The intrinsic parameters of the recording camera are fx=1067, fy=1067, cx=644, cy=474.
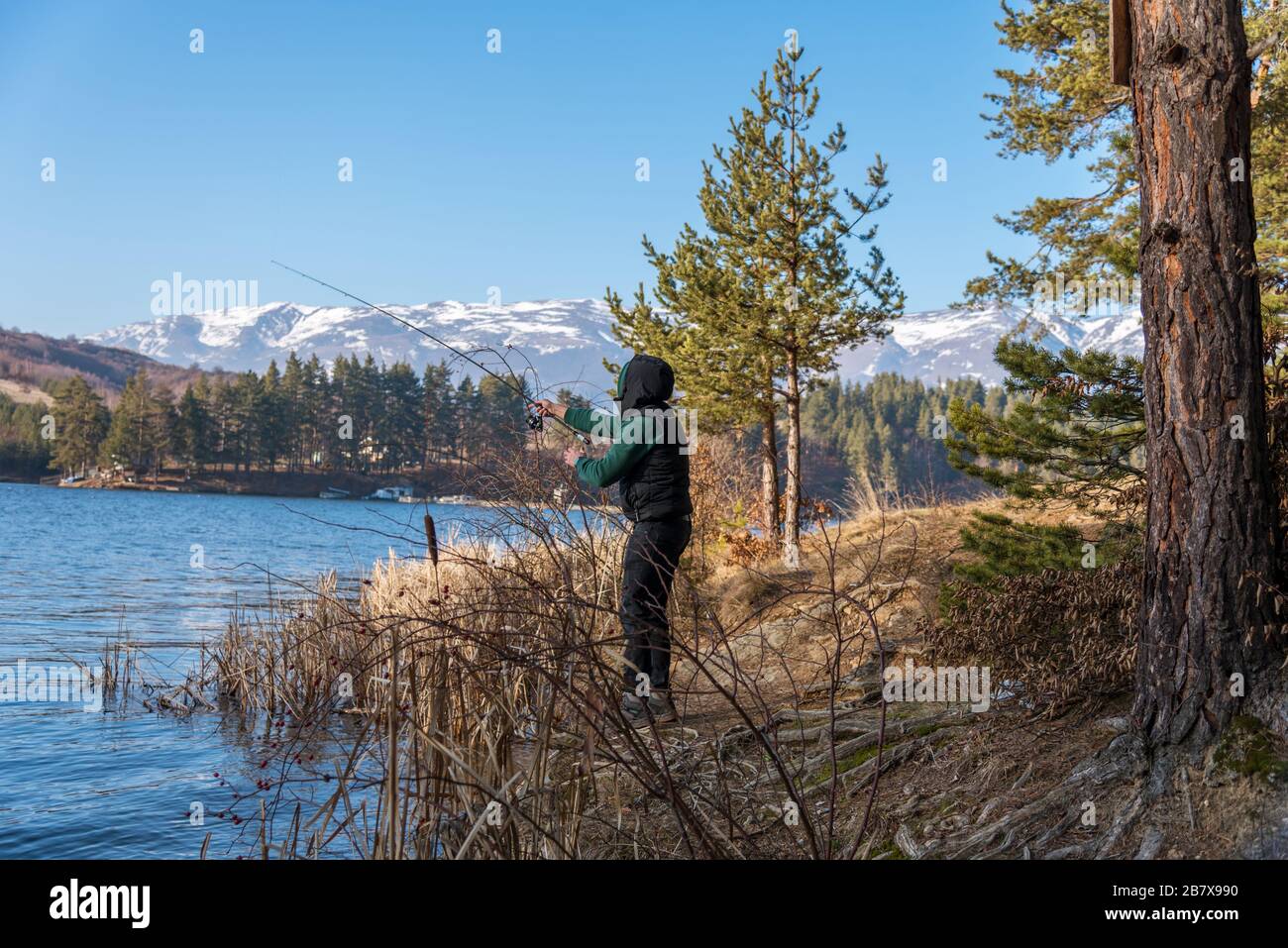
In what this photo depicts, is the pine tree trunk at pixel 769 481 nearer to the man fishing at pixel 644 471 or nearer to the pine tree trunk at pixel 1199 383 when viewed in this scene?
the man fishing at pixel 644 471

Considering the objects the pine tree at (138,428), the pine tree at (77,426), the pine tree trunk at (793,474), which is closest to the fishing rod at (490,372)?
the pine tree trunk at (793,474)

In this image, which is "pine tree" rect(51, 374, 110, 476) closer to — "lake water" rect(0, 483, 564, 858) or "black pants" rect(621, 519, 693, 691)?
"lake water" rect(0, 483, 564, 858)

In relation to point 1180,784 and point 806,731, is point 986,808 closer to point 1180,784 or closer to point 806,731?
point 1180,784

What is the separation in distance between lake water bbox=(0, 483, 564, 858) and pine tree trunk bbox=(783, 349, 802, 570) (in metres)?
4.99

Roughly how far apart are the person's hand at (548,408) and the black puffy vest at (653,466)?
1.52 ft

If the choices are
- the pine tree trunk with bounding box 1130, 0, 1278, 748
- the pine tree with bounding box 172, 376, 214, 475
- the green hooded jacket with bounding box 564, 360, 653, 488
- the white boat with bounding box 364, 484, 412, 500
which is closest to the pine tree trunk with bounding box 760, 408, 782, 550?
the green hooded jacket with bounding box 564, 360, 653, 488

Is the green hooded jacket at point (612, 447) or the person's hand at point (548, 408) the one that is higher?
the person's hand at point (548, 408)

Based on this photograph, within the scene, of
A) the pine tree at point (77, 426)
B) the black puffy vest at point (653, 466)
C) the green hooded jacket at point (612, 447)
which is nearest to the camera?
the green hooded jacket at point (612, 447)

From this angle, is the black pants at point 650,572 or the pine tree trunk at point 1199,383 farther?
the black pants at point 650,572

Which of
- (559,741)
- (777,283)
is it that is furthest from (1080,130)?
(559,741)

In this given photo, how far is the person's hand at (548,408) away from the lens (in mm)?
6088

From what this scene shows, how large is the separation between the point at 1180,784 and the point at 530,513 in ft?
9.80
